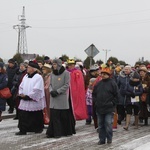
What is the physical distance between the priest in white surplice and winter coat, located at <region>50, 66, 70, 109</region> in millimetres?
400

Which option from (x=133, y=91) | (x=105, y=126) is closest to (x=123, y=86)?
(x=133, y=91)

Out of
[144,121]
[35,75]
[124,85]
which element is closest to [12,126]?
[35,75]

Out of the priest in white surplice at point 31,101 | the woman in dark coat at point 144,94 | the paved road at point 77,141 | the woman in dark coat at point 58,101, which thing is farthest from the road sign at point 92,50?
the woman in dark coat at point 58,101

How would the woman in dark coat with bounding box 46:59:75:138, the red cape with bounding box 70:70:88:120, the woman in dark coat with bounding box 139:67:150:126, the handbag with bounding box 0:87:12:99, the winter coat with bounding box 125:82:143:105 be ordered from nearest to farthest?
the woman in dark coat with bounding box 46:59:75:138 < the red cape with bounding box 70:70:88:120 < the handbag with bounding box 0:87:12:99 < the winter coat with bounding box 125:82:143:105 < the woman in dark coat with bounding box 139:67:150:126

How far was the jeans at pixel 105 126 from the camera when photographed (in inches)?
320

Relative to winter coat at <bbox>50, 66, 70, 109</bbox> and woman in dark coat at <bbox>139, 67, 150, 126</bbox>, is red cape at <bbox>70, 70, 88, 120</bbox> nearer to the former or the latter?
winter coat at <bbox>50, 66, 70, 109</bbox>

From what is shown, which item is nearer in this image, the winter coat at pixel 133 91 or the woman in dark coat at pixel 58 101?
the woman in dark coat at pixel 58 101

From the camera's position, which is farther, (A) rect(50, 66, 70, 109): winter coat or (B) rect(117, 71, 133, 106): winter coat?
(B) rect(117, 71, 133, 106): winter coat

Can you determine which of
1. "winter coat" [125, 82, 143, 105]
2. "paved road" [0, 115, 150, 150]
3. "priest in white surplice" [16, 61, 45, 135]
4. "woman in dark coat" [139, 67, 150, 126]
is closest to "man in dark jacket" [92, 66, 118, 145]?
"paved road" [0, 115, 150, 150]

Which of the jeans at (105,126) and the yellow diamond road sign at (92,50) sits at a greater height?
the yellow diamond road sign at (92,50)

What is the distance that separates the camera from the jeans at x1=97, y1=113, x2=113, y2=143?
26.6 ft

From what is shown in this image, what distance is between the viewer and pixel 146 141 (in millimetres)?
8609

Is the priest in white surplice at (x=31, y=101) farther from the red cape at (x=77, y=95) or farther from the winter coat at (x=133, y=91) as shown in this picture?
the winter coat at (x=133, y=91)

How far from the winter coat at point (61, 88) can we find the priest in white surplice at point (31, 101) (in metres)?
0.40
